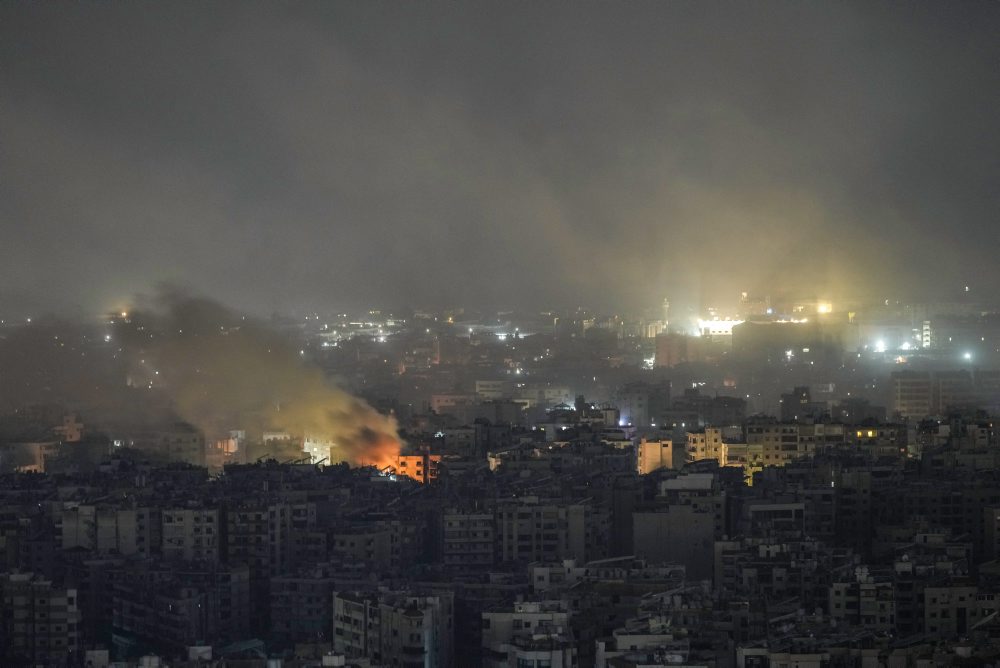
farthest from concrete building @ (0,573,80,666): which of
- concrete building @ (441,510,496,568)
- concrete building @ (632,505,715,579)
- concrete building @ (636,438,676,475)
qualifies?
concrete building @ (636,438,676,475)

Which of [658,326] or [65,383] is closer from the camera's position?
[65,383]

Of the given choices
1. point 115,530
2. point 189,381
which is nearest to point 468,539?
point 115,530

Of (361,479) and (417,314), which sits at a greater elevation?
(417,314)

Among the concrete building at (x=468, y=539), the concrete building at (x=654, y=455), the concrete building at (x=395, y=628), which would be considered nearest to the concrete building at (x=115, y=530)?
the concrete building at (x=468, y=539)

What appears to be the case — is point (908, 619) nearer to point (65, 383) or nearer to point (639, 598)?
point (639, 598)

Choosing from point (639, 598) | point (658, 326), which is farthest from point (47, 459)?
point (658, 326)

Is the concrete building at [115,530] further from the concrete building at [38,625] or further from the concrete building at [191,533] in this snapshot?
the concrete building at [38,625]

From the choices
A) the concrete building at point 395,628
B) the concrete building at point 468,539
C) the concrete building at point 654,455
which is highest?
the concrete building at point 654,455

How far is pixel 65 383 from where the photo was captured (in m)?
34.8

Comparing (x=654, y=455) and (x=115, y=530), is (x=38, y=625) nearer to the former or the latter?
(x=115, y=530)

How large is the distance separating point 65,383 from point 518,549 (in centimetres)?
1784

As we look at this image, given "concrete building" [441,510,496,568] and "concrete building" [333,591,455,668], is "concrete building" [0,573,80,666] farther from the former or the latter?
"concrete building" [441,510,496,568]

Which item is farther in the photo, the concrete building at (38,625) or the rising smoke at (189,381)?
the rising smoke at (189,381)

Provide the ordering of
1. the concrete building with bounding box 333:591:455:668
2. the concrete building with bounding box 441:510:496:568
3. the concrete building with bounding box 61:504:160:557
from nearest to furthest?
the concrete building with bounding box 333:591:455:668, the concrete building with bounding box 441:510:496:568, the concrete building with bounding box 61:504:160:557
